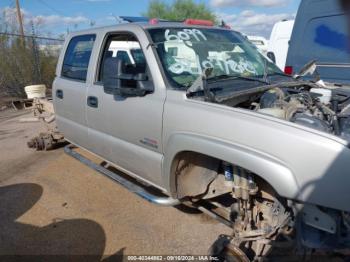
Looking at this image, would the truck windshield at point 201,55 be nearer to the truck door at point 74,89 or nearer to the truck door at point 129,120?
the truck door at point 129,120

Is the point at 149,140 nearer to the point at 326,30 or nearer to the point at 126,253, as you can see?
the point at 126,253

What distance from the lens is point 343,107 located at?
3.35 meters

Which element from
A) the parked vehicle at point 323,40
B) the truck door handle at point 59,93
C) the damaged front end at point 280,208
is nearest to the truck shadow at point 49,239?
the damaged front end at point 280,208

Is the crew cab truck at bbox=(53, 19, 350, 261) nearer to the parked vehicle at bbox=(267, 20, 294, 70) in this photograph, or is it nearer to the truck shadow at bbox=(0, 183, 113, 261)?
the truck shadow at bbox=(0, 183, 113, 261)

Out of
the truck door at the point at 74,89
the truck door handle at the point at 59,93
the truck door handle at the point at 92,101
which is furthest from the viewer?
the truck door handle at the point at 59,93

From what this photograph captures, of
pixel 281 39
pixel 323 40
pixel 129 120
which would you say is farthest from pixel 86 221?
pixel 281 39

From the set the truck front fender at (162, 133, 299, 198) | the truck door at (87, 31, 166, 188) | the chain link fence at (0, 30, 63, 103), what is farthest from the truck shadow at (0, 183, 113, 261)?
the chain link fence at (0, 30, 63, 103)

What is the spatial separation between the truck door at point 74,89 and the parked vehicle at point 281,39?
5698 mm

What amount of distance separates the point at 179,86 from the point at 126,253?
1612 mm

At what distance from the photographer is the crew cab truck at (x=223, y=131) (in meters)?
2.31

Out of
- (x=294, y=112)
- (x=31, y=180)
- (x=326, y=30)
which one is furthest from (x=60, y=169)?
(x=326, y=30)

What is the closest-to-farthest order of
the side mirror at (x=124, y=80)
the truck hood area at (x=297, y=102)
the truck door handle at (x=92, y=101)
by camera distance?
1. the truck hood area at (x=297, y=102)
2. the side mirror at (x=124, y=80)
3. the truck door handle at (x=92, y=101)

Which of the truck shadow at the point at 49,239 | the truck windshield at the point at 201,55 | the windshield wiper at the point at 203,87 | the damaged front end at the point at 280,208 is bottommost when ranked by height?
the truck shadow at the point at 49,239

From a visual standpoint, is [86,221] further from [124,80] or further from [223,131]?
[223,131]
